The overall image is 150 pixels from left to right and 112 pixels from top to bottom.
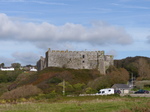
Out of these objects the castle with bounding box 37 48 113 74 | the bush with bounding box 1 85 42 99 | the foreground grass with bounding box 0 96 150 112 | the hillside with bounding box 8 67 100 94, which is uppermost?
the castle with bounding box 37 48 113 74

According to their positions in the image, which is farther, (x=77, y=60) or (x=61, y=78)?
(x=77, y=60)

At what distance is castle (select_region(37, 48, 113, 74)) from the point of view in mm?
83875

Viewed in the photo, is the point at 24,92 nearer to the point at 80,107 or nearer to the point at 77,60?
the point at 77,60

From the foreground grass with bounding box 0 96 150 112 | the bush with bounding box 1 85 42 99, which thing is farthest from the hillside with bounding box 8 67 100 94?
the foreground grass with bounding box 0 96 150 112

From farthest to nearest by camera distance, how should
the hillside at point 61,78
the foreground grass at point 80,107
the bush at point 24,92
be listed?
the hillside at point 61,78
the bush at point 24,92
the foreground grass at point 80,107

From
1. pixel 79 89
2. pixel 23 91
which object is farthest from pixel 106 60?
pixel 23 91

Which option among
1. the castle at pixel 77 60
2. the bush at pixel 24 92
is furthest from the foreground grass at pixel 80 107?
the castle at pixel 77 60

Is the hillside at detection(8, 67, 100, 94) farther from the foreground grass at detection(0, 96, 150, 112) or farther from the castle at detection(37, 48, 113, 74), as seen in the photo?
the foreground grass at detection(0, 96, 150, 112)

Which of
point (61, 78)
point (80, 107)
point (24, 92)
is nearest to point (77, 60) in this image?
point (61, 78)

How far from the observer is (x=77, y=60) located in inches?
3329

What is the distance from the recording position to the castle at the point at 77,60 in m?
83.9

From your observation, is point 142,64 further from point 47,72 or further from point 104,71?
point 47,72

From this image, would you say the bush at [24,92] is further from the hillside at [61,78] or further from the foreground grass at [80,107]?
the foreground grass at [80,107]

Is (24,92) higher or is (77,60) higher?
(77,60)
